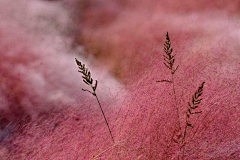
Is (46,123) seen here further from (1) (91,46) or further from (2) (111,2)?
(2) (111,2)

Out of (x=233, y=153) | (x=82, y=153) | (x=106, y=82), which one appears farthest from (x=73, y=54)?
(x=233, y=153)

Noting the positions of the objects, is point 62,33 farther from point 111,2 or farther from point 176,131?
point 176,131

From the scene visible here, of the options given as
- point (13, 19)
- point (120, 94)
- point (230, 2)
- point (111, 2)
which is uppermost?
point (13, 19)

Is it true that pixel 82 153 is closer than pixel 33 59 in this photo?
Yes

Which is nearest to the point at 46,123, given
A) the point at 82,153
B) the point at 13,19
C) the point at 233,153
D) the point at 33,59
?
the point at 82,153

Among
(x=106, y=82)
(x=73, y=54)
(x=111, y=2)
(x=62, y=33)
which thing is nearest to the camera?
(x=106, y=82)

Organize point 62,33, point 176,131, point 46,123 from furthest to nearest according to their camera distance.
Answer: point 62,33 < point 46,123 < point 176,131

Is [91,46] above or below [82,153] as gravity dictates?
above
